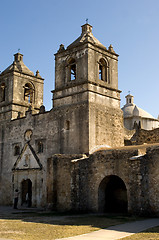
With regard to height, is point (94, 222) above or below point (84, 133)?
below

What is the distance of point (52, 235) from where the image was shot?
10.2m

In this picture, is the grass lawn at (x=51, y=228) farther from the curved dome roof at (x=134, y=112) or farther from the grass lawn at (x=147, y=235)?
the curved dome roof at (x=134, y=112)

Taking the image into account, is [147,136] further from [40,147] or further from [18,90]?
[18,90]

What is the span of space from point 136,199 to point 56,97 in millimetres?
10187

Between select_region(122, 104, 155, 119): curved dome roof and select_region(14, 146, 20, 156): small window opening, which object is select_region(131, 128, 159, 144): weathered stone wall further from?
select_region(122, 104, 155, 119): curved dome roof

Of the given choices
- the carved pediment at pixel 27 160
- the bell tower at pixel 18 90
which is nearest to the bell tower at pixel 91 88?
the carved pediment at pixel 27 160

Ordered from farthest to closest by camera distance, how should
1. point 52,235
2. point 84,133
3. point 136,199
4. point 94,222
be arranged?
point 84,133 < point 136,199 < point 94,222 < point 52,235

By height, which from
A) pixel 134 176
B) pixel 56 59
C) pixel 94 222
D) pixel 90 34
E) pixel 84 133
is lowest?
pixel 94 222

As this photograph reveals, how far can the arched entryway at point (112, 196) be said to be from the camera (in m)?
17.0

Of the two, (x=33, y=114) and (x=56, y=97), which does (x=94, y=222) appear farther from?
(x=33, y=114)

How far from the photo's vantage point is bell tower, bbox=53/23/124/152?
19781 millimetres

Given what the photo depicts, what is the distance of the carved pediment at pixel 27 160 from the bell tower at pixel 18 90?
3.41 m

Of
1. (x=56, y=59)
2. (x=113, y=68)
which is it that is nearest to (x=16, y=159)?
(x=56, y=59)

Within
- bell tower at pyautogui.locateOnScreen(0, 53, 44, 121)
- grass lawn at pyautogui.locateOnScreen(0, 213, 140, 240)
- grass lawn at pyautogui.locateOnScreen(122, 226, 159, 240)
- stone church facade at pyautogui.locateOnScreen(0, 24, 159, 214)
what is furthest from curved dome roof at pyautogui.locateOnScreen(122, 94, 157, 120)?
grass lawn at pyautogui.locateOnScreen(122, 226, 159, 240)
